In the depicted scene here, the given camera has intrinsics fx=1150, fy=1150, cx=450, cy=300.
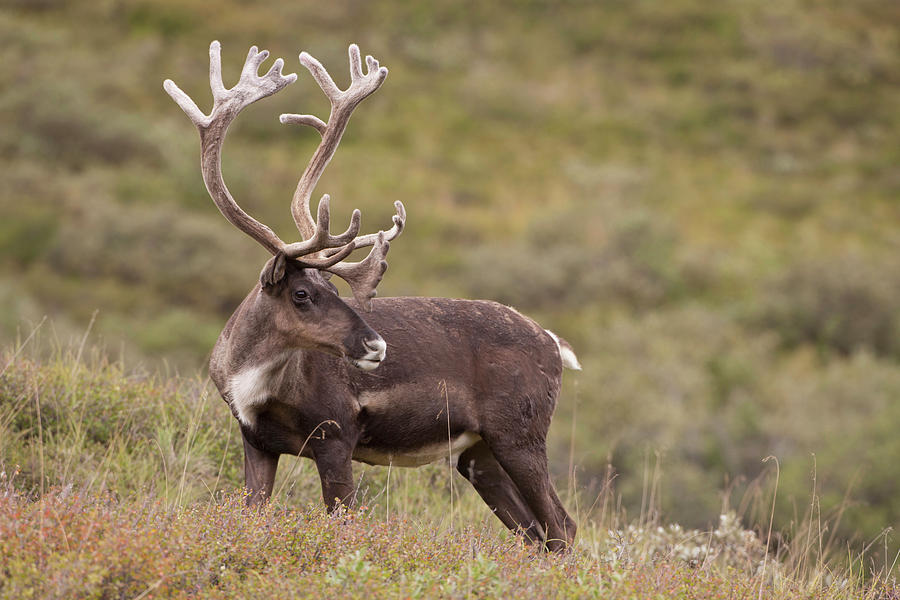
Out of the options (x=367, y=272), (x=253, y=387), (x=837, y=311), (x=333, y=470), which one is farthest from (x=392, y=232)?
(x=837, y=311)

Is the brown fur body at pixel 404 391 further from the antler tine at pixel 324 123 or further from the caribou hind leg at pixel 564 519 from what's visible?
the antler tine at pixel 324 123

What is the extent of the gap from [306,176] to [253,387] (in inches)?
58.5

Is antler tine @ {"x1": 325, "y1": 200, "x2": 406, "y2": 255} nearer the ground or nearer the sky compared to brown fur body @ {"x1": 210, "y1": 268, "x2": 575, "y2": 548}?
nearer the sky

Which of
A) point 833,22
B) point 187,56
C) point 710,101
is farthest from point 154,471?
point 833,22

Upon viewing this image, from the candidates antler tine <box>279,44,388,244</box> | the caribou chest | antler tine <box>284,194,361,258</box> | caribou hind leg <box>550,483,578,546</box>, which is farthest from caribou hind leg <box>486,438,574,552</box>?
antler tine <box>279,44,388,244</box>

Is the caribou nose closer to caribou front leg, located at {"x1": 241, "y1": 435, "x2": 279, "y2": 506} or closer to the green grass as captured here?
the green grass

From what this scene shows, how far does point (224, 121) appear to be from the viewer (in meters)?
7.23

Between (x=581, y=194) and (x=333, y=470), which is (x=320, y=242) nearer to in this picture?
(x=333, y=470)

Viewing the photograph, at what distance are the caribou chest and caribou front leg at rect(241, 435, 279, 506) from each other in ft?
0.83

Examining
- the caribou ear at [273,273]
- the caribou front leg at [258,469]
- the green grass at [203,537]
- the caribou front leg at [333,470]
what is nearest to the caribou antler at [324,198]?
the caribou ear at [273,273]

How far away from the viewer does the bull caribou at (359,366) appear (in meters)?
6.82

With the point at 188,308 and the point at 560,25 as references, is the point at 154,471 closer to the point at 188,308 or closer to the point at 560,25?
the point at 188,308

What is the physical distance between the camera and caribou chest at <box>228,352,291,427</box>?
6.81 meters

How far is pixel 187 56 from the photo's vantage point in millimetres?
70562
